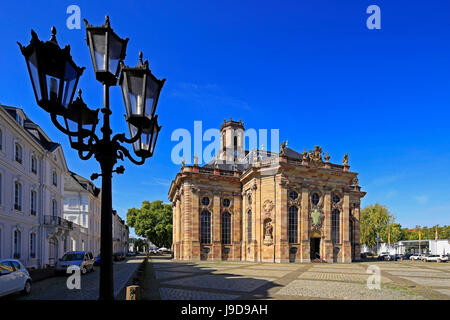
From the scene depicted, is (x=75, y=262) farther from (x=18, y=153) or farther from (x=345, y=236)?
(x=345, y=236)

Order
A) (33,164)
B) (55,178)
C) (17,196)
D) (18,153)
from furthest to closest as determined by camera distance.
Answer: (55,178) → (33,164) → (18,153) → (17,196)

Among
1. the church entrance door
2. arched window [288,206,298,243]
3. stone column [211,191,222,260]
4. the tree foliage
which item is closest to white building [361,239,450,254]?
the tree foliage

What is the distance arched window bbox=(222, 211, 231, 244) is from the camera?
39.8 metres

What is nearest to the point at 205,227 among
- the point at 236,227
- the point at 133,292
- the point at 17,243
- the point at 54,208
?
the point at 236,227

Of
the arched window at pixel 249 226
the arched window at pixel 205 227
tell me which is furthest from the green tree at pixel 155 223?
the arched window at pixel 249 226

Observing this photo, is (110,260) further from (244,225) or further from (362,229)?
(362,229)

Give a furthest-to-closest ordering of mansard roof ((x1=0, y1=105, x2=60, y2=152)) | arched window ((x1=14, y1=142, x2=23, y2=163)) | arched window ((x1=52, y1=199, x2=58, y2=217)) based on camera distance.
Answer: arched window ((x1=52, y1=199, x2=58, y2=217)) → mansard roof ((x1=0, y1=105, x2=60, y2=152)) → arched window ((x1=14, y1=142, x2=23, y2=163))

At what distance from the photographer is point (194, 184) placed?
128ft

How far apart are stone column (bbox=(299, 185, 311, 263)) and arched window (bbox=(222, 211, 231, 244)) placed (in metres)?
9.68

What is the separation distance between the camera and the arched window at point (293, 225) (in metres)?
35.2

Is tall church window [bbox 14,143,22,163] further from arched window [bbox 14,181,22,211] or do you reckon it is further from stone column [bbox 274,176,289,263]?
stone column [bbox 274,176,289,263]

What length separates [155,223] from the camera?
6016 centimetres

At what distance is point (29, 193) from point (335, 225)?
33.1 meters

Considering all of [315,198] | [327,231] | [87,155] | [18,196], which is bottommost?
[327,231]
